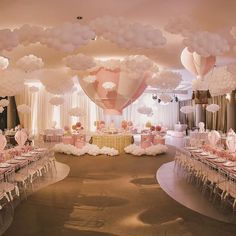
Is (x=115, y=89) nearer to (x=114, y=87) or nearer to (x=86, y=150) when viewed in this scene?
(x=114, y=87)

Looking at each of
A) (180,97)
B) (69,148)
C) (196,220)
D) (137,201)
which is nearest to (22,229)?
(137,201)

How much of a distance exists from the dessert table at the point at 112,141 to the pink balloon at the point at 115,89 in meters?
1.18

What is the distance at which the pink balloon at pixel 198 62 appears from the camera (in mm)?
6379

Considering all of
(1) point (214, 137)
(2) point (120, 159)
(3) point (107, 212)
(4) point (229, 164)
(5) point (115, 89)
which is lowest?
(3) point (107, 212)

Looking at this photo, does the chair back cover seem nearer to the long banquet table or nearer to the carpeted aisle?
the long banquet table

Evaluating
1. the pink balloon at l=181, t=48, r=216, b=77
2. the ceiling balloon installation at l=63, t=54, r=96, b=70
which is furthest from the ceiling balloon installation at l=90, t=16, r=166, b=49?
the pink balloon at l=181, t=48, r=216, b=77

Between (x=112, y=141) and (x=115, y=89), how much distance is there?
271cm

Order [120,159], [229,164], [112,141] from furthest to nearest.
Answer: [112,141] < [120,159] < [229,164]

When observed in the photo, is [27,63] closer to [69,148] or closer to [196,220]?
[196,220]

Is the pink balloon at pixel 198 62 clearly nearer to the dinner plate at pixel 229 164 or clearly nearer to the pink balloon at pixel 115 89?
the dinner plate at pixel 229 164

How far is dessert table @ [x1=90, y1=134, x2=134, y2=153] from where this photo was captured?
47.5 ft

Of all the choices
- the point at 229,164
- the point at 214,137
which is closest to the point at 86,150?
the point at 214,137

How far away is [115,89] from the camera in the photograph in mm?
13219

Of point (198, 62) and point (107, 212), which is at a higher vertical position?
point (198, 62)
